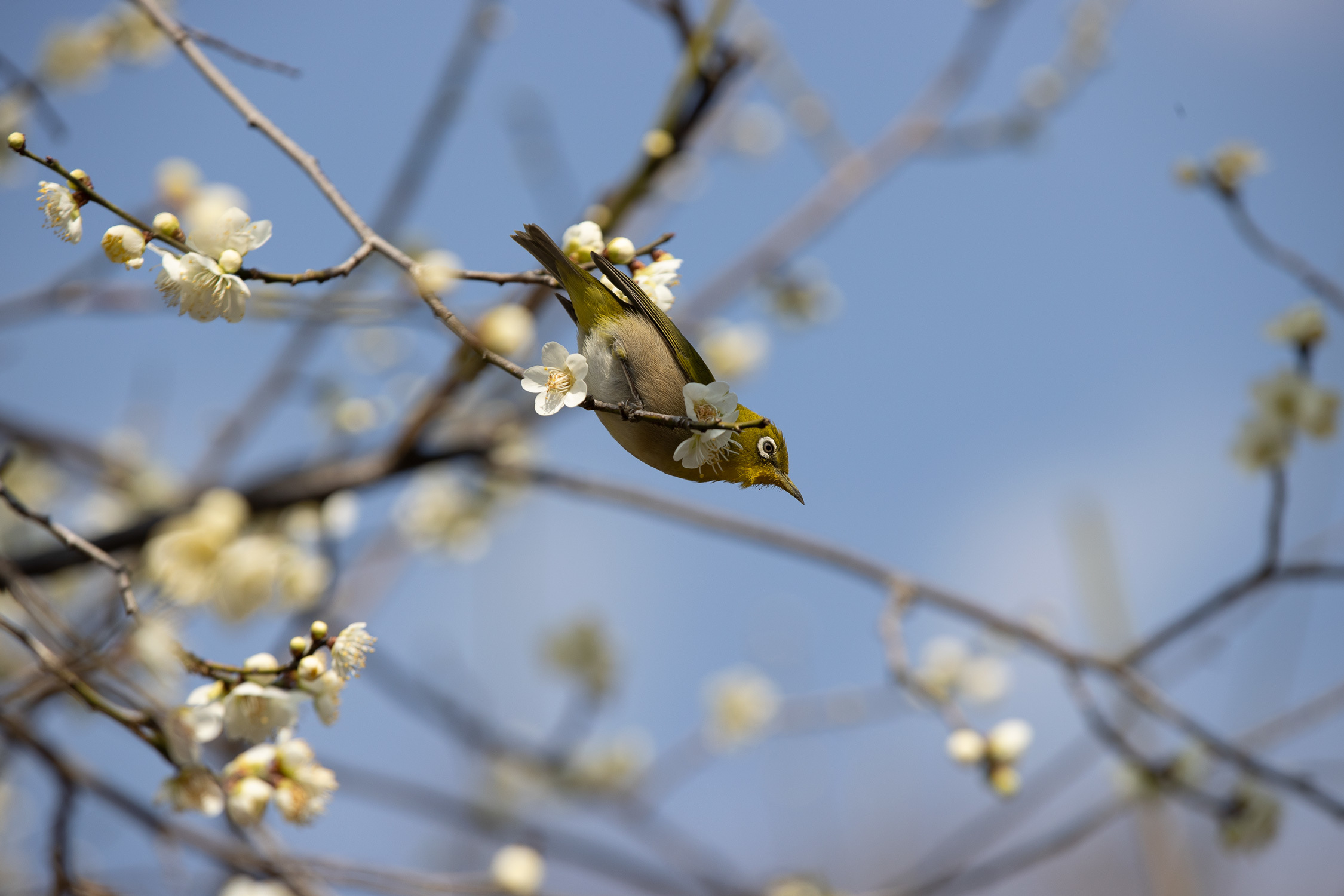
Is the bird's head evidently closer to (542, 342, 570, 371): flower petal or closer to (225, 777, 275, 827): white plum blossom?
(542, 342, 570, 371): flower petal

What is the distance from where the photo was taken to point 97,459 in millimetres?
4156

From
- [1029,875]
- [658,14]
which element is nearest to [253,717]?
[658,14]

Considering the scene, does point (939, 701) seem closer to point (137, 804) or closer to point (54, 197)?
point (137, 804)

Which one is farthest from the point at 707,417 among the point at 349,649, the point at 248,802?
the point at 248,802

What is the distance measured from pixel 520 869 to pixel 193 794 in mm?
1145

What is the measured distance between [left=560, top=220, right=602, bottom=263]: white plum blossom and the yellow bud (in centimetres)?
136

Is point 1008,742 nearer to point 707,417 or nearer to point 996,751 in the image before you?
point 996,751

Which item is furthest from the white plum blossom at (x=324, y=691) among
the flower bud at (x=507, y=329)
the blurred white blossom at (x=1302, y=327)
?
the blurred white blossom at (x=1302, y=327)

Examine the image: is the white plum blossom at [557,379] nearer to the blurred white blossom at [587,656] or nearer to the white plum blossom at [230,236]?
the white plum blossom at [230,236]

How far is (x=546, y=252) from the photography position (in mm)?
1533

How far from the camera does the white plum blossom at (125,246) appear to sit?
1326 mm

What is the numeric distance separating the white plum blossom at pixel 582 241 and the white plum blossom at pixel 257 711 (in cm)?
89

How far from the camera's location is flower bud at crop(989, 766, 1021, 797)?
2.39 m

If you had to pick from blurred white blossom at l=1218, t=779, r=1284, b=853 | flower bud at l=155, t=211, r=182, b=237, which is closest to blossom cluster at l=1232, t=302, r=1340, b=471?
blurred white blossom at l=1218, t=779, r=1284, b=853
